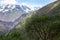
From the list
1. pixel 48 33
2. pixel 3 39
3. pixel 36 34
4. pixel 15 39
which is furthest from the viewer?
pixel 36 34

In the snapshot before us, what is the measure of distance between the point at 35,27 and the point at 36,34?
3.74 meters

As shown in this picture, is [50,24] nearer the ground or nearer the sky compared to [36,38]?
nearer the sky

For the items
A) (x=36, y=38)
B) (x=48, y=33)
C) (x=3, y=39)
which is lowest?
(x=36, y=38)

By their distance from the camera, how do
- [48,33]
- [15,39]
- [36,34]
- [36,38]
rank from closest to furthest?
[15,39] < [48,33] < [36,34] < [36,38]

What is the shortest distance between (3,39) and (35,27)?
19.9m

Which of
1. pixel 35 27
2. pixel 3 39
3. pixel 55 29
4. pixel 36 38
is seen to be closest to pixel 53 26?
pixel 55 29

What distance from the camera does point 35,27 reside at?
64.6m

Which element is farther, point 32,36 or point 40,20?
point 32,36

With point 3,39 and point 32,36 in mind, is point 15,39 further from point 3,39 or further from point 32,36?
point 32,36

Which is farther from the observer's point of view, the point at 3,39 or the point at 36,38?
the point at 36,38

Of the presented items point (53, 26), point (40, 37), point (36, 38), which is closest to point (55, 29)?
point (53, 26)

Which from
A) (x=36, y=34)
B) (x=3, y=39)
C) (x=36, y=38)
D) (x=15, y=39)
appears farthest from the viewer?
(x=36, y=38)

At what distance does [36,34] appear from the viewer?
67500 millimetres

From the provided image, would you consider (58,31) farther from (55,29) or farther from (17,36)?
(17,36)
